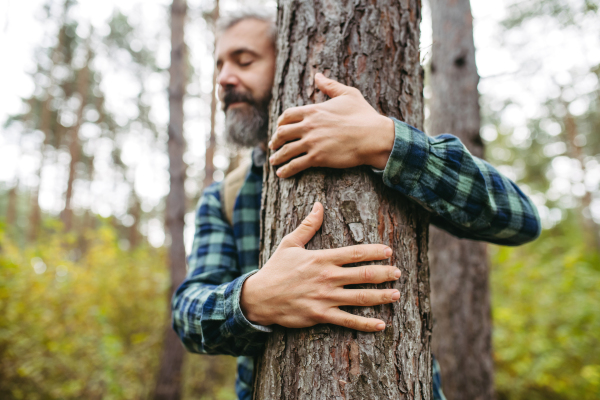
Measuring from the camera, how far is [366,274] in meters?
0.89

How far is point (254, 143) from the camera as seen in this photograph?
5.21ft

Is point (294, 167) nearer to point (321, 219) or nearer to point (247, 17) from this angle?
point (321, 219)

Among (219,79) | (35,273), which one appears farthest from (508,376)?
(35,273)

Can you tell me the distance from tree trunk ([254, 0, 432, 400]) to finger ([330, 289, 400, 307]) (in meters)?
0.03

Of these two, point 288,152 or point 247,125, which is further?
point 247,125

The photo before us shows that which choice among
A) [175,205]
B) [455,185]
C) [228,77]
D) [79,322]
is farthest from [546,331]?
[79,322]

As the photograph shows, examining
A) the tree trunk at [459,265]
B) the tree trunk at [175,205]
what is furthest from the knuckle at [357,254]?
the tree trunk at [175,205]

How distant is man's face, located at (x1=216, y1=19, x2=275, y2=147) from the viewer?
4.81 ft

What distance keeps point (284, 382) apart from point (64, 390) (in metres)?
5.05

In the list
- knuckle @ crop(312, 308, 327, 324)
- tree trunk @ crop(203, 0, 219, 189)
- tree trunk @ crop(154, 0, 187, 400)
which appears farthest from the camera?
tree trunk @ crop(203, 0, 219, 189)

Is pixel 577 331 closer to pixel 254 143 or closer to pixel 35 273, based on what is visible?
pixel 254 143

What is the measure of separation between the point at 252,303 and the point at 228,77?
1.07 meters

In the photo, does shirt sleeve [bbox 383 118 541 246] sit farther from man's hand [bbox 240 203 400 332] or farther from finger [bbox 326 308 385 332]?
finger [bbox 326 308 385 332]

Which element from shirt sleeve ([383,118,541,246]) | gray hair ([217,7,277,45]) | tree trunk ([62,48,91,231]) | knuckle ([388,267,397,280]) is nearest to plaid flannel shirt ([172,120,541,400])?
shirt sleeve ([383,118,541,246])
